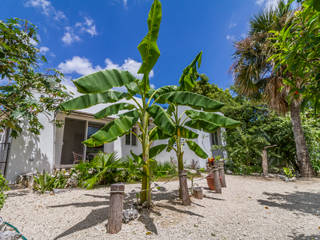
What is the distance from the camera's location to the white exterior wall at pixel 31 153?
5980 millimetres

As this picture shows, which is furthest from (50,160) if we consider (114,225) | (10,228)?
(114,225)

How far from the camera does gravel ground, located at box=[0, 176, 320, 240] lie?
8.78 feet

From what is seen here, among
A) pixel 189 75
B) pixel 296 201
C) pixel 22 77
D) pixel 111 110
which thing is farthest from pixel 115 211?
pixel 296 201

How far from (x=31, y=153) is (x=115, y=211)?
5.90 metres

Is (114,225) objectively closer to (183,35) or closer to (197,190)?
(197,190)

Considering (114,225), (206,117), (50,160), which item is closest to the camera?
(114,225)

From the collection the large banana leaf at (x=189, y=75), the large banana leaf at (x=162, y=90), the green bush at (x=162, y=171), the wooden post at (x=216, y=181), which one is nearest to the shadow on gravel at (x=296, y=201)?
the wooden post at (x=216, y=181)

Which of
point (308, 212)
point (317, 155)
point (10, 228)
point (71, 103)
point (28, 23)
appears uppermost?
point (28, 23)

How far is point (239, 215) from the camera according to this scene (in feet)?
11.5

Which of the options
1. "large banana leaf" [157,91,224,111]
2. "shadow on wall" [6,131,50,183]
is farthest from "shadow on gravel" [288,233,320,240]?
"shadow on wall" [6,131,50,183]

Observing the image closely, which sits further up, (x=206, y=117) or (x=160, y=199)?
(x=206, y=117)

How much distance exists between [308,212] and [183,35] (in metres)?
8.78

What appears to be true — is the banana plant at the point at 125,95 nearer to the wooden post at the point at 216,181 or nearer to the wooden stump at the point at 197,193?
the wooden stump at the point at 197,193

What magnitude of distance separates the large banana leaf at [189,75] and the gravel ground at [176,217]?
10.3 feet
